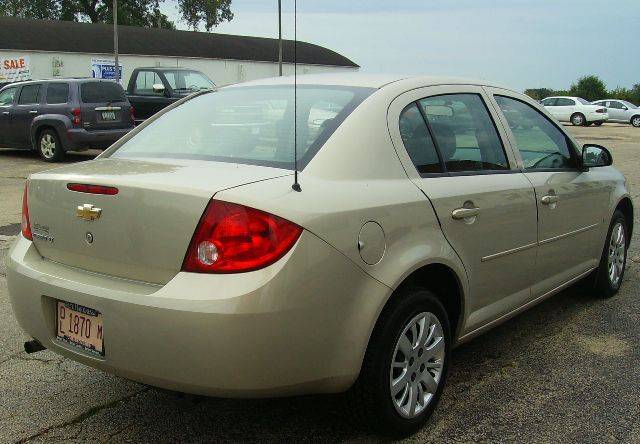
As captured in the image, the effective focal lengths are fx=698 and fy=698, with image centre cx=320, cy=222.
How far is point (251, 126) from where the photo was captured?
3229 mm

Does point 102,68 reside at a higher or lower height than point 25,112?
higher

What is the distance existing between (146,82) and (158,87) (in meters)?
0.82

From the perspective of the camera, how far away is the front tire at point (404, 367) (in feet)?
9.12

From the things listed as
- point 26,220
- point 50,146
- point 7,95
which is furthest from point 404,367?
point 7,95

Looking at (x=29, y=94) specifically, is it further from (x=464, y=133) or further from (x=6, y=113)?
(x=464, y=133)

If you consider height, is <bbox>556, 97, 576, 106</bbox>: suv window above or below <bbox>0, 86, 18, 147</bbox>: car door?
above

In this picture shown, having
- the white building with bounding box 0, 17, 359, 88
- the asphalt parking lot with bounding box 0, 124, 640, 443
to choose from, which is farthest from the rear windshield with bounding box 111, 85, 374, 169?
the white building with bounding box 0, 17, 359, 88

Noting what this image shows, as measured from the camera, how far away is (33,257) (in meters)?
3.04

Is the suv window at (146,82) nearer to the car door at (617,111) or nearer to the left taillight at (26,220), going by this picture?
the left taillight at (26,220)

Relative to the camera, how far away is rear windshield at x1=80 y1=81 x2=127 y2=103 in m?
14.0

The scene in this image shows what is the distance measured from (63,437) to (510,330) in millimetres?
2732

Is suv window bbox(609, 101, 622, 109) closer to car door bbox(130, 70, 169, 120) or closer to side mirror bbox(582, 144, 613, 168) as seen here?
car door bbox(130, 70, 169, 120)

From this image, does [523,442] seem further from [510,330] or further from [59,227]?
[59,227]

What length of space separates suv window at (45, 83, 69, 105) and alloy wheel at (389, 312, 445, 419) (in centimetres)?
1259
